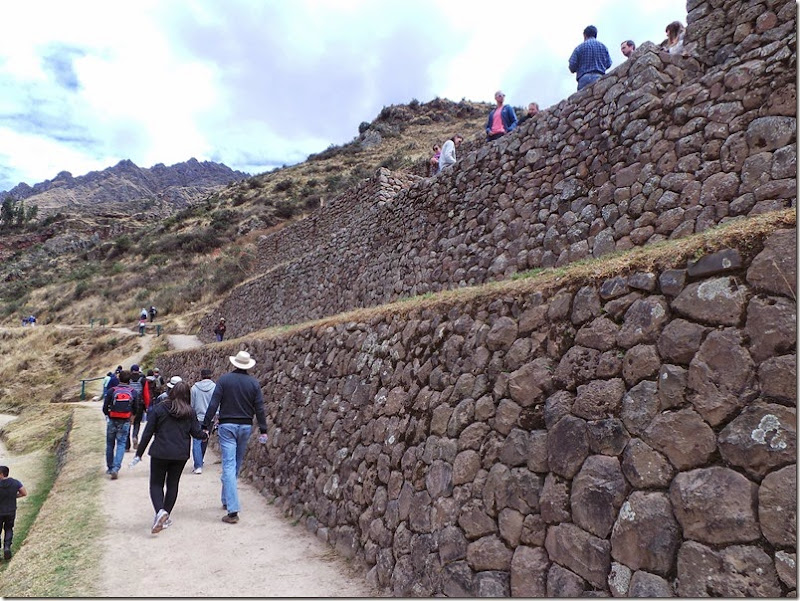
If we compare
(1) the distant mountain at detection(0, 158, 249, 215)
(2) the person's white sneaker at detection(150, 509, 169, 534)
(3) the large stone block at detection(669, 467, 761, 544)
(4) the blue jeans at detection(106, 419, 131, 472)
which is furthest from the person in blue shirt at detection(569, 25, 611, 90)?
(1) the distant mountain at detection(0, 158, 249, 215)

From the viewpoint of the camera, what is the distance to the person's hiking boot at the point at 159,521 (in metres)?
5.46

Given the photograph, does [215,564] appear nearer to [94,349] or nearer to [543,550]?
[543,550]

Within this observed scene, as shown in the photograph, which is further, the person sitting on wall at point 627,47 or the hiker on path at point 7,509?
the person sitting on wall at point 627,47

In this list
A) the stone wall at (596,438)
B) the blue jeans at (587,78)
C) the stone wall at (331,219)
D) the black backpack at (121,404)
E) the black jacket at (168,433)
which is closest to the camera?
the stone wall at (596,438)

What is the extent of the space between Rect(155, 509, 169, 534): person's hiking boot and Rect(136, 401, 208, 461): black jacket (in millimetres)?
599

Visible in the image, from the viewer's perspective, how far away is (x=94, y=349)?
26531 mm

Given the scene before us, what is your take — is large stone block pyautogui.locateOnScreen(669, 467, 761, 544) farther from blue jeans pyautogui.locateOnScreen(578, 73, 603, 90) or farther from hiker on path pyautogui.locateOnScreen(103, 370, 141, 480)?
hiker on path pyautogui.locateOnScreen(103, 370, 141, 480)

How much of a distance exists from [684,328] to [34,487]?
11857 mm

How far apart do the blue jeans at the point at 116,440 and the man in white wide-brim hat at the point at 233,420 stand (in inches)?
112

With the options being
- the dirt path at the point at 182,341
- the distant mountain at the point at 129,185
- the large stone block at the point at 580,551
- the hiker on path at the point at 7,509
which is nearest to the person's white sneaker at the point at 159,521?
the hiker on path at the point at 7,509

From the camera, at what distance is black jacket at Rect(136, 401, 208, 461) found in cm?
556

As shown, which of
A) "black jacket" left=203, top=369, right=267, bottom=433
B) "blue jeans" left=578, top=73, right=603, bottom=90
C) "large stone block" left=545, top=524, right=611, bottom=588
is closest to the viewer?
"large stone block" left=545, top=524, right=611, bottom=588

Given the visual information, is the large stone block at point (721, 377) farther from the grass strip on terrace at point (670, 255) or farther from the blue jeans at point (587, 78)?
the blue jeans at point (587, 78)

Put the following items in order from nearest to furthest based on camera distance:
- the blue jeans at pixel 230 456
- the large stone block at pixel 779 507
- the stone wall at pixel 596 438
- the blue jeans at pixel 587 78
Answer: the large stone block at pixel 779 507 → the stone wall at pixel 596 438 → the blue jeans at pixel 230 456 → the blue jeans at pixel 587 78
